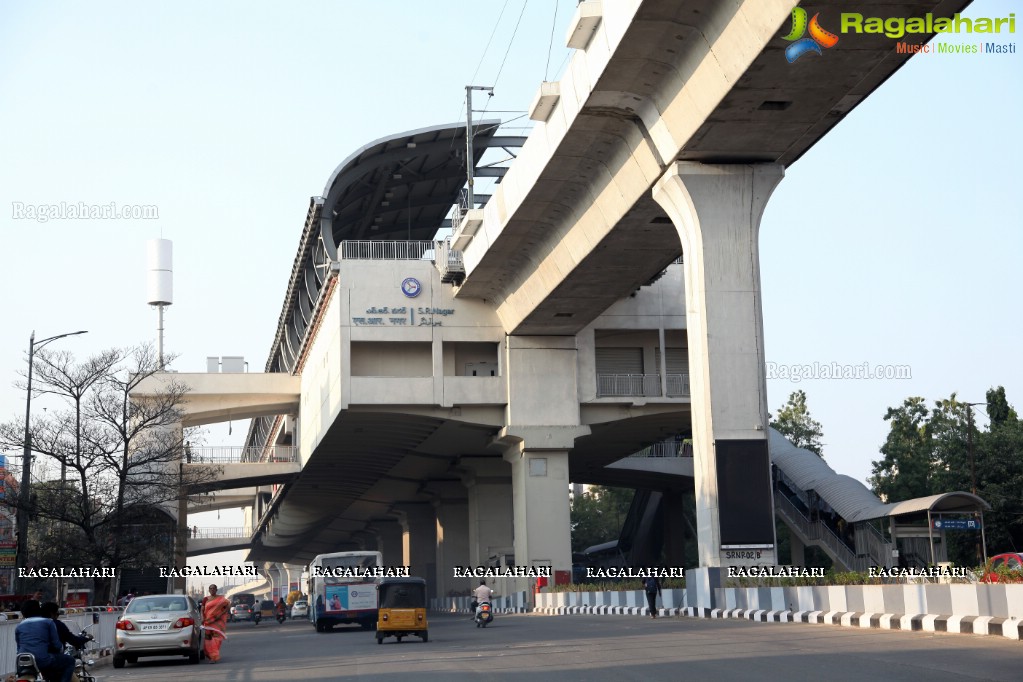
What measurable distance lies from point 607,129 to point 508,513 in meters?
34.9

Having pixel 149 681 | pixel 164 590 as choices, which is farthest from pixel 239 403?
pixel 149 681

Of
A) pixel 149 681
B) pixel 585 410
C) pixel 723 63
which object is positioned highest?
pixel 723 63

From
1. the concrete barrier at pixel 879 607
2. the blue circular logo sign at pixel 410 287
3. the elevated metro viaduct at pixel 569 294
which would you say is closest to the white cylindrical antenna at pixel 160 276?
the elevated metro viaduct at pixel 569 294

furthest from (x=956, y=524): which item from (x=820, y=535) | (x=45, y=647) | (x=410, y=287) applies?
(x=45, y=647)

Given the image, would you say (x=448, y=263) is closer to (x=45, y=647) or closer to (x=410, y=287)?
(x=410, y=287)

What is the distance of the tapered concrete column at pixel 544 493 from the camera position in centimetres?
5203

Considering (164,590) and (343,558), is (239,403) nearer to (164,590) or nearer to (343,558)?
(164,590)

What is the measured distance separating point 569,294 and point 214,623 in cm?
2199

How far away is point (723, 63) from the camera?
86.7 feet

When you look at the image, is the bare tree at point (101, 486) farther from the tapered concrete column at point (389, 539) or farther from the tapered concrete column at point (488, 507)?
the tapered concrete column at point (389, 539)

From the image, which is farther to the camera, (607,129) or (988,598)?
(607,129)

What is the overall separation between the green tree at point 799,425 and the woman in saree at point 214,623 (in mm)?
68338

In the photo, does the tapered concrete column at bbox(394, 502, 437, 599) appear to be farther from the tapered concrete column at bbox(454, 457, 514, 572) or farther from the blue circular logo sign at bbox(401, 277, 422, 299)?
the blue circular logo sign at bbox(401, 277, 422, 299)

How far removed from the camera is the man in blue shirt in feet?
45.5
